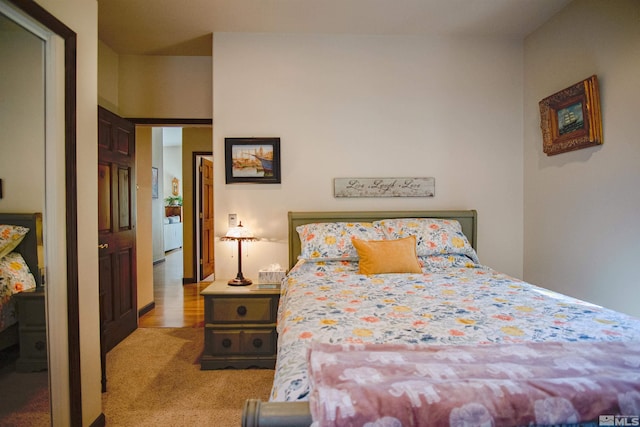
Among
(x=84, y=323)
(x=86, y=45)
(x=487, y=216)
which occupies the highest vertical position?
(x=86, y=45)

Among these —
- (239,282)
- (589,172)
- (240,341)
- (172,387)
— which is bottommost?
(172,387)

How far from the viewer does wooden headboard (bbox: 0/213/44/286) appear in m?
1.42

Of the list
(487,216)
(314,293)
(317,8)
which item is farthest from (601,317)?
(317,8)

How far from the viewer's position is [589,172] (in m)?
2.48

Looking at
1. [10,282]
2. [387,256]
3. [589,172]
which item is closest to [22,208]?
[10,282]

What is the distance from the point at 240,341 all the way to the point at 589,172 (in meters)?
2.80

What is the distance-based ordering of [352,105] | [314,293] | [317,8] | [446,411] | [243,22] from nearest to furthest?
[446,411] < [314,293] < [317,8] < [243,22] < [352,105]

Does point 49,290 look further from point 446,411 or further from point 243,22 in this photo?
A: point 243,22

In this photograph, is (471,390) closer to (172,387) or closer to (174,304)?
(172,387)

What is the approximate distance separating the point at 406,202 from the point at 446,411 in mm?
2513

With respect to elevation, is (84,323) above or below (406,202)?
below

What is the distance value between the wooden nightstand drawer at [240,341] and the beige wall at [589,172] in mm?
2344

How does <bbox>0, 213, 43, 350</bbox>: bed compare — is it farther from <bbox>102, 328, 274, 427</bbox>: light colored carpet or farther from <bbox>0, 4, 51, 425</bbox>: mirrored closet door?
<bbox>102, 328, 274, 427</bbox>: light colored carpet

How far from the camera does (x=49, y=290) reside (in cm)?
158
